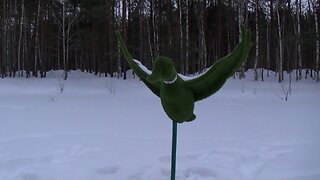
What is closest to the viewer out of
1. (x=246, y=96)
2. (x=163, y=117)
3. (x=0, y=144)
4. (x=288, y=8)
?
(x=0, y=144)

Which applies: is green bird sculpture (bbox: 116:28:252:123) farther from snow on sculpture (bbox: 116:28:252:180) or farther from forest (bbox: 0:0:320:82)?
forest (bbox: 0:0:320:82)

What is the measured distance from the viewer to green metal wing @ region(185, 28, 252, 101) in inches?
66.0

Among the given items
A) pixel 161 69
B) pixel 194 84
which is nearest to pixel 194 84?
pixel 194 84

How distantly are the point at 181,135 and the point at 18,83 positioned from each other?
1207 centimetres

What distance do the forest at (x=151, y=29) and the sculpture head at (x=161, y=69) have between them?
16.0 m

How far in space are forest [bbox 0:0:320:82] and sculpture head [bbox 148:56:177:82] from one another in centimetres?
1604

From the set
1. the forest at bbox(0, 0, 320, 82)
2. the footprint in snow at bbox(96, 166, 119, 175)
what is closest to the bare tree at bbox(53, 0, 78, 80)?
the forest at bbox(0, 0, 320, 82)

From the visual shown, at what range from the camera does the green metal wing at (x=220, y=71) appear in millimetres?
1677

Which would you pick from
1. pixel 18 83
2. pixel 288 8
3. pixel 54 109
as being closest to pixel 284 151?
pixel 54 109

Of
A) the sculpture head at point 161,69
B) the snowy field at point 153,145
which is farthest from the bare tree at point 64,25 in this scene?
the sculpture head at point 161,69

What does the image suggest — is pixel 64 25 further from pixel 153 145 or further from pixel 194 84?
pixel 194 84

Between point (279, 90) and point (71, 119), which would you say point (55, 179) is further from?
point (279, 90)

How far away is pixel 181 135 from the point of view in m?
5.16

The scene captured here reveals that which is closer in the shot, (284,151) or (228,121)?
(284,151)
